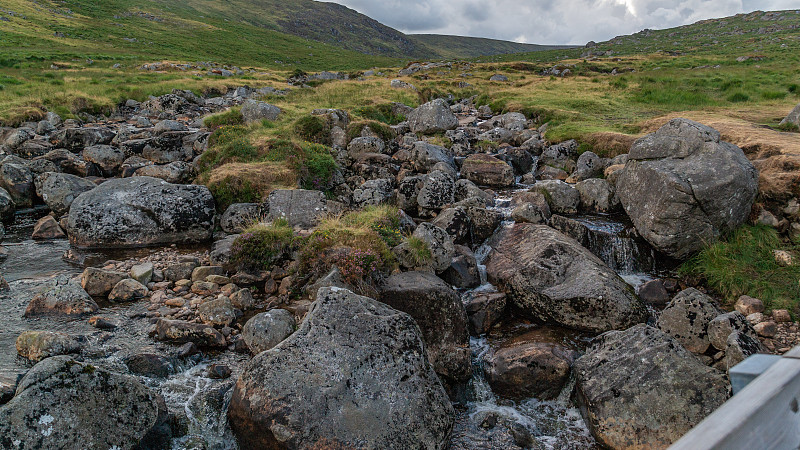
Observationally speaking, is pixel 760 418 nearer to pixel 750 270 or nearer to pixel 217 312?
pixel 217 312

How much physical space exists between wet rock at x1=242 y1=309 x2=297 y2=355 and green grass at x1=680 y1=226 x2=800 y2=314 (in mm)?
11991

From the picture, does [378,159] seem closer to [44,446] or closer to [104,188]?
[104,188]

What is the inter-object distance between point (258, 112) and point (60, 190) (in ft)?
39.0

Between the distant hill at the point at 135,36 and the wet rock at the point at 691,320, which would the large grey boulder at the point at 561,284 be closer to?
the wet rock at the point at 691,320

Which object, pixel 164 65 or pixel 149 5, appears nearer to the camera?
pixel 164 65

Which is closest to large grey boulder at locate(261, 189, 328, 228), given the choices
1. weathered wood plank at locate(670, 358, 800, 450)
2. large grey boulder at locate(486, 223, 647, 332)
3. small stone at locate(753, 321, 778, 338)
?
large grey boulder at locate(486, 223, 647, 332)

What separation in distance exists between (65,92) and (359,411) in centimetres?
3846

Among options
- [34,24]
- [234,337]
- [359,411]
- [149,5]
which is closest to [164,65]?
[34,24]

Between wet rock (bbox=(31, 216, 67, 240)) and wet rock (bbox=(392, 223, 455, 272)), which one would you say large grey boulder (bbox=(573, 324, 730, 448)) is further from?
wet rock (bbox=(31, 216, 67, 240))

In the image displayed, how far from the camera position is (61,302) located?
10789 millimetres

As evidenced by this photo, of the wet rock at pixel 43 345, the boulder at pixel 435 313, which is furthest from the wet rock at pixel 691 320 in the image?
the wet rock at pixel 43 345

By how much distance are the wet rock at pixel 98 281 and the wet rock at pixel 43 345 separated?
9.17 ft

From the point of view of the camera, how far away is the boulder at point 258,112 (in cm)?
2699

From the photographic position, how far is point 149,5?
153875mm
